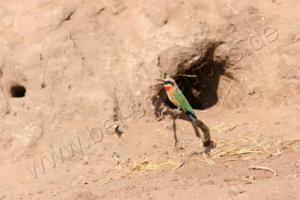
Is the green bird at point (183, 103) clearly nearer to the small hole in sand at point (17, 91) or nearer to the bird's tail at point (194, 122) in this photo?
the bird's tail at point (194, 122)

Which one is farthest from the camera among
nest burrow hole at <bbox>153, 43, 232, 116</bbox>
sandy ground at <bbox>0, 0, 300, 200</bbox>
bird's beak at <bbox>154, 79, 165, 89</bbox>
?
nest burrow hole at <bbox>153, 43, 232, 116</bbox>

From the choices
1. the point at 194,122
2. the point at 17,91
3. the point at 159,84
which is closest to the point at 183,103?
the point at 194,122

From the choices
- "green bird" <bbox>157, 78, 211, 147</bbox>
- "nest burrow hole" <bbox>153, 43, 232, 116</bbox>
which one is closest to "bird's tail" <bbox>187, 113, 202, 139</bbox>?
"green bird" <bbox>157, 78, 211, 147</bbox>

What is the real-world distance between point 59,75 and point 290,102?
217cm

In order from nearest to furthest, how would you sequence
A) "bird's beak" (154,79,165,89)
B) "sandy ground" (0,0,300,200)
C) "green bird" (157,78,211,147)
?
"sandy ground" (0,0,300,200) < "green bird" (157,78,211,147) < "bird's beak" (154,79,165,89)

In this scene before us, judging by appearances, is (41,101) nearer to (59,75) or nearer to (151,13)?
(59,75)

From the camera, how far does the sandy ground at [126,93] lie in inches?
199

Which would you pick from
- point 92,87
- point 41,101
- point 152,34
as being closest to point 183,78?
point 152,34

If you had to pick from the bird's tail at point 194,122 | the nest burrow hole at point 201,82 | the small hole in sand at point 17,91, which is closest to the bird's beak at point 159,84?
the nest burrow hole at point 201,82

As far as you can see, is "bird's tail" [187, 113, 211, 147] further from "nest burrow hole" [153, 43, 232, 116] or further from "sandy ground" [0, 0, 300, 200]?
"nest burrow hole" [153, 43, 232, 116]

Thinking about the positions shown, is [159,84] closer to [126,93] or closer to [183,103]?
[126,93]

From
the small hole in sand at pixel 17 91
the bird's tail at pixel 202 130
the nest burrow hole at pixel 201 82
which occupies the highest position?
the small hole in sand at pixel 17 91

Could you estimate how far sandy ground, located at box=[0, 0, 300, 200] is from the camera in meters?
5.05

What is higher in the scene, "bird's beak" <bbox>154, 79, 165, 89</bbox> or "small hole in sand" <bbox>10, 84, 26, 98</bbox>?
"small hole in sand" <bbox>10, 84, 26, 98</bbox>
